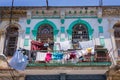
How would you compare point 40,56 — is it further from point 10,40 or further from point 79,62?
point 10,40

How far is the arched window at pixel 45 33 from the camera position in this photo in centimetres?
1433

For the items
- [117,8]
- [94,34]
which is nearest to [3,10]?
[94,34]

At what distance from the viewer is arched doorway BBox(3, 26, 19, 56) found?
14.0 metres

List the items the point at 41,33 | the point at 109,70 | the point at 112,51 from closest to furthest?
the point at 109,70 → the point at 112,51 → the point at 41,33

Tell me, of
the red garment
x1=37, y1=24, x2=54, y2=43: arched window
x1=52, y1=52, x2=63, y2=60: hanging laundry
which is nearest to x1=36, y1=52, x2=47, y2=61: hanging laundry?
x1=52, y1=52, x2=63, y2=60: hanging laundry

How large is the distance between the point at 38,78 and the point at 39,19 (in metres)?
3.83

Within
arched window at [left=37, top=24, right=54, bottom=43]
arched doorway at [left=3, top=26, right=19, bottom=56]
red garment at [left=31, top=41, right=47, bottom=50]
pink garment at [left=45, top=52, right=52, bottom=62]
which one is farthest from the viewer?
arched window at [left=37, top=24, right=54, bottom=43]

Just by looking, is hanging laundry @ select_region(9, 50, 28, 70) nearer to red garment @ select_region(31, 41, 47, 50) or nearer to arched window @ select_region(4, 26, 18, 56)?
red garment @ select_region(31, 41, 47, 50)

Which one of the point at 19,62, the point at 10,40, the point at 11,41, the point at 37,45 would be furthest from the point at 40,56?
the point at 10,40

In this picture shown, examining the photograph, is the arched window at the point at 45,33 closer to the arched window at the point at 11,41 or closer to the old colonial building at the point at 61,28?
the old colonial building at the point at 61,28

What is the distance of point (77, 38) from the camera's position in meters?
14.3

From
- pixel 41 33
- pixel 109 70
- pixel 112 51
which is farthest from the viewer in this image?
pixel 41 33

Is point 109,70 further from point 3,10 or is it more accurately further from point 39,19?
point 3,10

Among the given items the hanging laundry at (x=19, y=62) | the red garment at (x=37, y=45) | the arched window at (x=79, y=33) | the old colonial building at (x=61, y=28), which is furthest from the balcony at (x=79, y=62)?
the arched window at (x=79, y=33)
